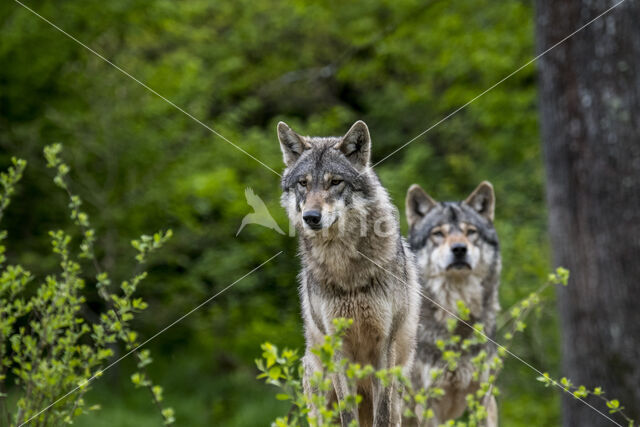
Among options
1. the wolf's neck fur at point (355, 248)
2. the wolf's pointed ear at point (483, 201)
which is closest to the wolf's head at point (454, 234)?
the wolf's pointed ear at point (483, 201)

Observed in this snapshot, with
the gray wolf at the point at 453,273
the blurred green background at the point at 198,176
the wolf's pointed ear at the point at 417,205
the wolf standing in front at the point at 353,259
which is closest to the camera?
the wolf standing in front at the point at 353,259

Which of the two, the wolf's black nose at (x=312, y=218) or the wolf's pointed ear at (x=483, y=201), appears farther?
the wolf's pointed ear at (x=483, y=201)

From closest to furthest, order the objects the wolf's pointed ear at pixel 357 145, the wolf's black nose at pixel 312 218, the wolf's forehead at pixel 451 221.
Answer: the wolf's black nose at pixel 312 218
the wolf's pointed ear at pixel 357 145
the wolf's forehead at pixel 451 221

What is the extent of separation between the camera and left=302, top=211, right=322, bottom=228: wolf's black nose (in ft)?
12.9

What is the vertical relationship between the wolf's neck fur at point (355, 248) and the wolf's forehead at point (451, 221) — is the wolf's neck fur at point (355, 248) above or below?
below

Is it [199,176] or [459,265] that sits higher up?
[199,176]

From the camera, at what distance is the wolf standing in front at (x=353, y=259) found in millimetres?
4051

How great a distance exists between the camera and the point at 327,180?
4.11m

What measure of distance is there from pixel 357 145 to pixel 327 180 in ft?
1.04

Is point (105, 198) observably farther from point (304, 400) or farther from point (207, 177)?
point (304, 400)
